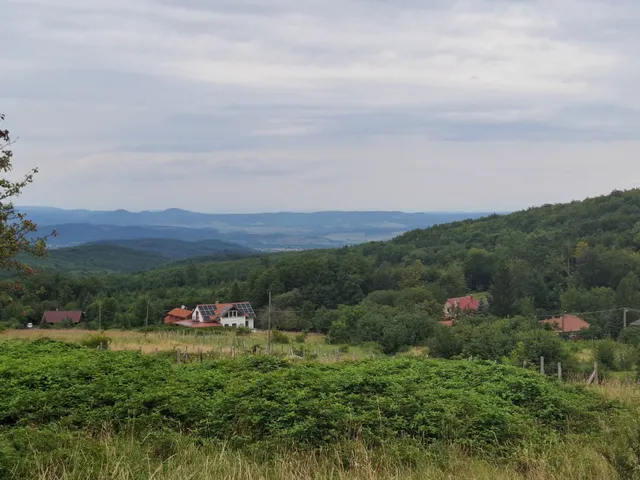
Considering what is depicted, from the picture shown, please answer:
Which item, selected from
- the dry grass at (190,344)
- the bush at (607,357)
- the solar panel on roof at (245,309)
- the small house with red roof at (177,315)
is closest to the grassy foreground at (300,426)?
the dry grass at (190,344)

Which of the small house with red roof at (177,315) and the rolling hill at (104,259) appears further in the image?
the rolling hill at (104,259)

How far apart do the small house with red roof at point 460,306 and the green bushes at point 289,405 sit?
135 ft

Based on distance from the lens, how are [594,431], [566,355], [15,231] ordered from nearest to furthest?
[594,431] → [15,231] → [566,355]

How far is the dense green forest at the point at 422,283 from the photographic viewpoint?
49.8 meters

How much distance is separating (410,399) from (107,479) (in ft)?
14.0

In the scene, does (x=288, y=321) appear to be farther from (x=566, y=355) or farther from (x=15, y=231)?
(x=15, y=231)

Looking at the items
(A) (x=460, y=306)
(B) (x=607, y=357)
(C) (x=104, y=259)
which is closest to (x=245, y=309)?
(A) (x=460, y=306)

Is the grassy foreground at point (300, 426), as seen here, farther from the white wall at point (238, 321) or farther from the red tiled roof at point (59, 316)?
the red tiled roof at point (59, 316)

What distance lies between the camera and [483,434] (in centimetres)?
676

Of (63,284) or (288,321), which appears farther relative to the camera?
(63,284)

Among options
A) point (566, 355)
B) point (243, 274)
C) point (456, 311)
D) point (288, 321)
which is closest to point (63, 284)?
point (243, 274)

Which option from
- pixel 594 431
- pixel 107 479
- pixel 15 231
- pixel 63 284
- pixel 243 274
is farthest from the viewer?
pixel 243 274

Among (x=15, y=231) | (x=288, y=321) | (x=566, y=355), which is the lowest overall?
(x=288, y=321)

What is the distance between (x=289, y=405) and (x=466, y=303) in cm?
5239
